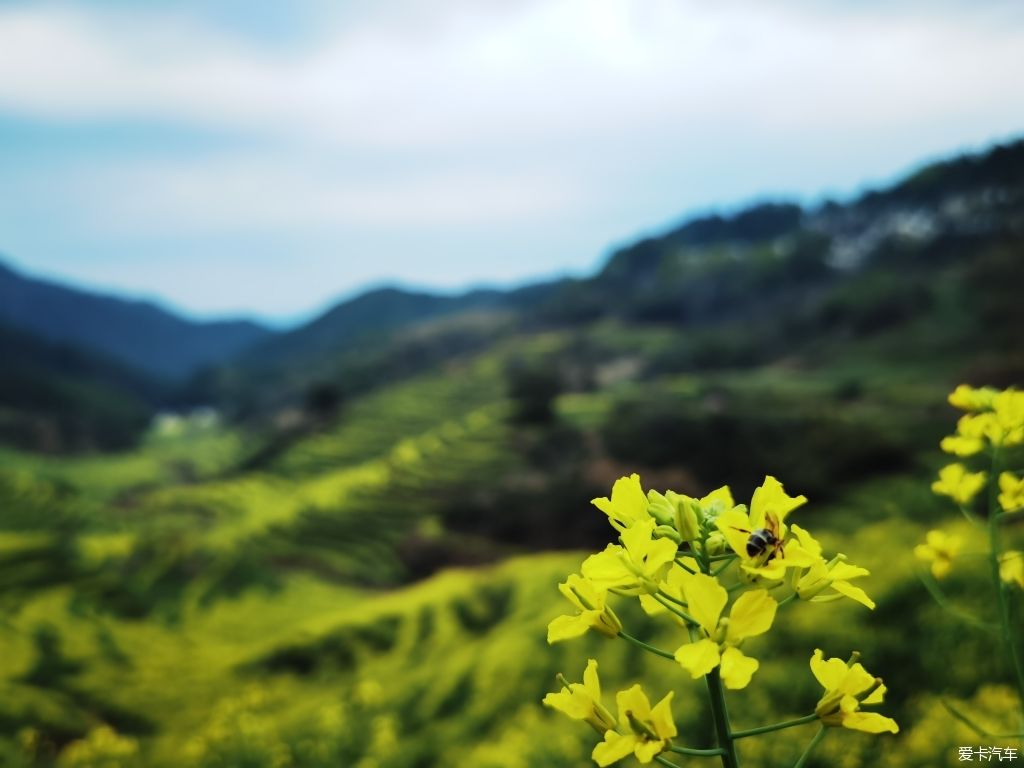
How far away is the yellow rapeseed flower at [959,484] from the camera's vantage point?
2353 mm

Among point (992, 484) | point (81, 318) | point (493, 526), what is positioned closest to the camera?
point (992, 484)

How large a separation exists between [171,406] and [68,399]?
40459 mm

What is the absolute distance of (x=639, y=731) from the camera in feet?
4.48

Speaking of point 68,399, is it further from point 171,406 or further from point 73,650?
point 73,650

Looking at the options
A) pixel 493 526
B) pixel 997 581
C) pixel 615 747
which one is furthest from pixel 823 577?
pixel 493 526

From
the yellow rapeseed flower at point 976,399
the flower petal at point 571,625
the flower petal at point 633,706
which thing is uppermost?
the yellow rapeseed flower at point 976,399

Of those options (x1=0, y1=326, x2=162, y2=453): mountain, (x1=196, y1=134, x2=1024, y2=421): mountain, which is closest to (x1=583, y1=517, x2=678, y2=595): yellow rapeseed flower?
(x1=196, y1=134, x2=1024, y2=421): mountain

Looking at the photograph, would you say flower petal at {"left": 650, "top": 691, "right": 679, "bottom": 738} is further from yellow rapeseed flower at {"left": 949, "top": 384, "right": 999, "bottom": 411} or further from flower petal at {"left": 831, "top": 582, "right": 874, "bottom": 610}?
yellow rapeseed flower at {"left": 949, "top": 384, "right": 999, "bottom": 411}

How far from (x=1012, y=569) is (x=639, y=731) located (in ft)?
4.47

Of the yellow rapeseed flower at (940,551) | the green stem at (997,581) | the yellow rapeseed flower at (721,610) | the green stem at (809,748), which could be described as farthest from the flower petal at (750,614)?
the yellow rapeseed flower at (940,551)

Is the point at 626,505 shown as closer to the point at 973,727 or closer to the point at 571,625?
the point at 571,625

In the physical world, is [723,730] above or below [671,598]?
below

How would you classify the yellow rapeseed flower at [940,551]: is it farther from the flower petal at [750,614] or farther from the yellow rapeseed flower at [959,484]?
the flower petal at [750,614]

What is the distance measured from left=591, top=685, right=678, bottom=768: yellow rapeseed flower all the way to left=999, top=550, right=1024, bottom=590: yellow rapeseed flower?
4.16 feet
